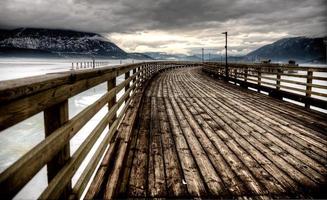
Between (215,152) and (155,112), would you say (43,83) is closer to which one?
A: (215,152)

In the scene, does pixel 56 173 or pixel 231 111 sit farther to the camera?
pixel 231 111

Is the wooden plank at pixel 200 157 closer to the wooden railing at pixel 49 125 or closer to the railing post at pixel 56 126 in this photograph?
the wooden railing at pixel 49 125

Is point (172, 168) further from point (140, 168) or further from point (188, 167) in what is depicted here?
point (140, 168)

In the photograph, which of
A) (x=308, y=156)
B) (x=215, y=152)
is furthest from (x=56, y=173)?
(x=308, y=156)

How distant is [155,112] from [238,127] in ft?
8.66

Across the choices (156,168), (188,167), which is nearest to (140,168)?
(156,168)

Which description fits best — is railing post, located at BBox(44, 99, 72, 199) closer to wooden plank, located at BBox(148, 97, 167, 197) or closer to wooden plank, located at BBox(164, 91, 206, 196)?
wooden plank, located at BBox(148, 97, 167, 197)

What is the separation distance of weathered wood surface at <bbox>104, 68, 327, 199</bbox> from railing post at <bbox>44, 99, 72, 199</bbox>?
1.02m

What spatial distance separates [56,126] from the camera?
1.95 meters

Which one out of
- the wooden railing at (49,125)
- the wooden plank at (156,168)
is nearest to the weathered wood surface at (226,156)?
the wooden plank at (156,168)

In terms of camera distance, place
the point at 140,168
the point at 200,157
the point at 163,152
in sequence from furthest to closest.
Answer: the point at 163,152, the point at 200,157, the point at 140,168

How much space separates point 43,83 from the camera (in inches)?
66.3

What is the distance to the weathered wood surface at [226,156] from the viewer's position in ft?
9.96

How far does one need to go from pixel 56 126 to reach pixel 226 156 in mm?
2882
